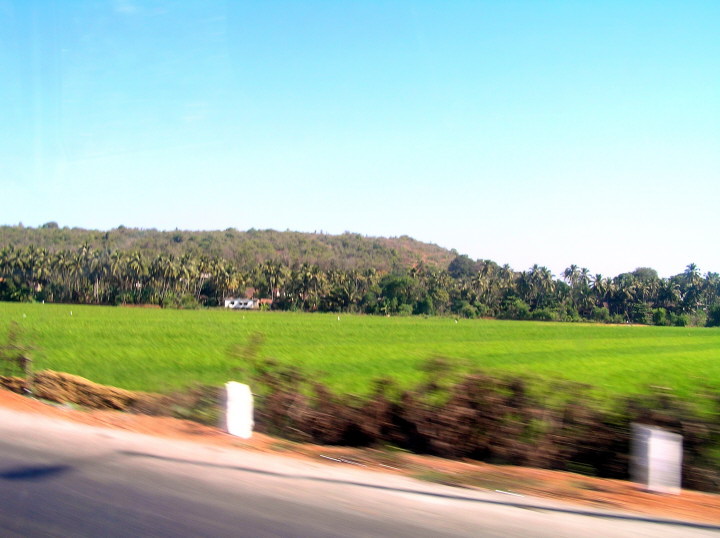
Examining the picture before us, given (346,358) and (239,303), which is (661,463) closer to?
(346,358)

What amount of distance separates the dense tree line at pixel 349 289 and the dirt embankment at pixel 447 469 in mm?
93012

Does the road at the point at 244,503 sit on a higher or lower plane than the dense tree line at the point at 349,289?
lower

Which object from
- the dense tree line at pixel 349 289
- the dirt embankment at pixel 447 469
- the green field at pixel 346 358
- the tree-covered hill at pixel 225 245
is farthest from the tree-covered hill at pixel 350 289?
the dirt embankment at pixel 447 469

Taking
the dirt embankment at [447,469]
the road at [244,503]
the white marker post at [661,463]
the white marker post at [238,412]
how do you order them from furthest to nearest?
the white marker post at [238,412] < the white marker post at [661,463] < the dirt embankment at [447,469] < the road at [244,503]

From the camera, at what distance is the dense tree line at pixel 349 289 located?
4072 inches

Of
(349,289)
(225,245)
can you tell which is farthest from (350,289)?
(225,245)

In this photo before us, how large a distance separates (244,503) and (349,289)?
100m

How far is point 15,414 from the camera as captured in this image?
11.3m

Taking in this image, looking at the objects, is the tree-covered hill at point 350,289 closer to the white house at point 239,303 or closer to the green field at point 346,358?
the white house at point 239,303

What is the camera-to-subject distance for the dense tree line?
10344cm

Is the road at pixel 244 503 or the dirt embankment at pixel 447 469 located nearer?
the road at pixel 244 503

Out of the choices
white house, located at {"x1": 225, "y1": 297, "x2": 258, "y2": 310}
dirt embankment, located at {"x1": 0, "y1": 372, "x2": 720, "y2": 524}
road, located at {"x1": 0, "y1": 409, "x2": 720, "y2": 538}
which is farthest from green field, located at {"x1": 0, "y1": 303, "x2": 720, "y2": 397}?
white house, located at {"x1": 225, "y1": 297, "x2": 258, "y2": 310}

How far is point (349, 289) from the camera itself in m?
107


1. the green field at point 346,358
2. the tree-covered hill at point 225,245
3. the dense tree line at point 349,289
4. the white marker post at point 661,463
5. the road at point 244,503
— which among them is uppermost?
the tree-covered hill at point 225,245
